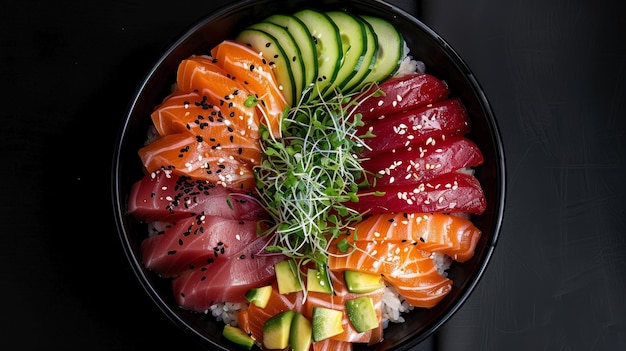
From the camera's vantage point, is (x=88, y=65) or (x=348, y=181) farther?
(x=88, y=65)

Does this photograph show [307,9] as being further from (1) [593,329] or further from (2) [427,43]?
(1) [593,329]

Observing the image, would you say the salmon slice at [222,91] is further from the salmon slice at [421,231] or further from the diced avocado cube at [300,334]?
the diced avocado cube at [300,334]

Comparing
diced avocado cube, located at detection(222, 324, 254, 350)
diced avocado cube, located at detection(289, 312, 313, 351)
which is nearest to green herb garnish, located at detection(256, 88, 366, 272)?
diced avocado cube, located at detection(289, 312, 313, 351)

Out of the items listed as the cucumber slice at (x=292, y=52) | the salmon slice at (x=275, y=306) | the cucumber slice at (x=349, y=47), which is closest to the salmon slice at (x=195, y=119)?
the cucumber slice at (x=292, y=52)

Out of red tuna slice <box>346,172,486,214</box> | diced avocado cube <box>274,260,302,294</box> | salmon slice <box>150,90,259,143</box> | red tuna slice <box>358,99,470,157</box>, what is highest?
salmon slice <box>150,90,259,143</box>

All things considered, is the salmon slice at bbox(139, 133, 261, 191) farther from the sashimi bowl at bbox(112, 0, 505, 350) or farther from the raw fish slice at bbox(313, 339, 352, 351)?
the raw fish slice at bbox(313, 339, 352, 351)

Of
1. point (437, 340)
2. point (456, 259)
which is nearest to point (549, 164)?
point (456, 259)

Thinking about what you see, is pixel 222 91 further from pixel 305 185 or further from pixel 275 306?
pixel 275 306
